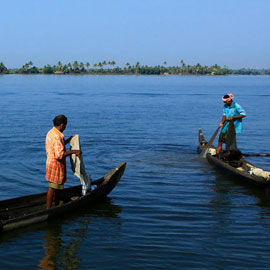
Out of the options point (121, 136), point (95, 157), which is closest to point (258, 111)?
point (121, 136)

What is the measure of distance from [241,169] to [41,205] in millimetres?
5686

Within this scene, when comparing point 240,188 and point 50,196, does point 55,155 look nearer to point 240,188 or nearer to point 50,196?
point 50,196

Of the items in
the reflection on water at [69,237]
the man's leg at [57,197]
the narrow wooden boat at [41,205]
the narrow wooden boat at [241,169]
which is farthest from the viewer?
the narrow wooden boat at [241,169]

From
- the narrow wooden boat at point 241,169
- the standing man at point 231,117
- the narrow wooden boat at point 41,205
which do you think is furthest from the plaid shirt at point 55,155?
the standing man at point 231,117

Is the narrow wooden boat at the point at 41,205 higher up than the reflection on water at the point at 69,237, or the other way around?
the narrow wooden boat at the point at 41,205

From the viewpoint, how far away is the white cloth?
310 inches

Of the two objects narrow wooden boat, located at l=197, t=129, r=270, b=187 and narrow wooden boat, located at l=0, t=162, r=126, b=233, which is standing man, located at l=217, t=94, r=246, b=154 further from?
narrow wooden boat, located at l=0, t=162, r=126, b=233

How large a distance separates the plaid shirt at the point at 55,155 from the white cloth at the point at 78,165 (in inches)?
13.0

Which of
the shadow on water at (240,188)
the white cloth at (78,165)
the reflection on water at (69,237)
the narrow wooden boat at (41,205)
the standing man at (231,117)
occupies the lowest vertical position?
the reflection on water at (69,237)

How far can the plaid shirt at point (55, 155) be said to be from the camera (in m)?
7.44

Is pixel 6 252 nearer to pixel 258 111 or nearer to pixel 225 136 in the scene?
pixel 225 136

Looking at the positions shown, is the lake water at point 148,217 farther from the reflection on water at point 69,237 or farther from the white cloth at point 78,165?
the white cloth at point 78,165

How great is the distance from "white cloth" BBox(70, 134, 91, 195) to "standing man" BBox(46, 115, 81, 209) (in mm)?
178

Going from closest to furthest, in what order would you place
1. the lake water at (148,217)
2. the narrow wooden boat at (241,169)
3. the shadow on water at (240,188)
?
the lake water at (148,217)
the shadow on water at (240,188)
the narrow wooden boat at (241,169)
